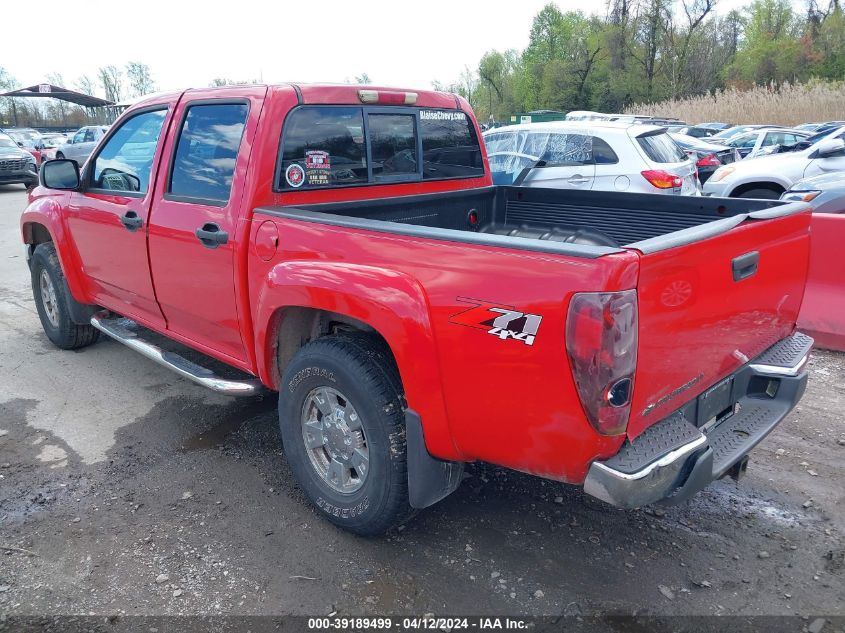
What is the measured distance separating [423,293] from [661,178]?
6.38 metres

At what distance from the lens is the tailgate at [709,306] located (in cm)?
225

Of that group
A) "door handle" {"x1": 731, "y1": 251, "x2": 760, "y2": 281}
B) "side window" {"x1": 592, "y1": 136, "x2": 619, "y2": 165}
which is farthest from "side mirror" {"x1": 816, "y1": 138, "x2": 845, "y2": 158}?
"door handle" {"x1": 731, "y1": 251, "x2": 760, "y2": 281}

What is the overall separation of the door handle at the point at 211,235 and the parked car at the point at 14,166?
18795 millimetres

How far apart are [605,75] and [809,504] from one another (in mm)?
63708

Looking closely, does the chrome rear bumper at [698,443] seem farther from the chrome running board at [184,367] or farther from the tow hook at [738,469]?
the chrome running board at [184,367]

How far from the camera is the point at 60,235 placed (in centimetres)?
494

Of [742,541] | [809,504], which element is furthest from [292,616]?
Answer: [809,504]

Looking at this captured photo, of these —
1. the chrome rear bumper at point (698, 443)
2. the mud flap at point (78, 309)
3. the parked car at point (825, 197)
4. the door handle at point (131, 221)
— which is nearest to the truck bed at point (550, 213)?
the chrome rear bumper at point (698, 443)

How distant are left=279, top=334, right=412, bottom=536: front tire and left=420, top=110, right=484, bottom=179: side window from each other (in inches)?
67.2

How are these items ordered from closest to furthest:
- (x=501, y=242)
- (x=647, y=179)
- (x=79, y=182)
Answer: (x=501, y=242), (x=79, y=182), (x=647, y=179)

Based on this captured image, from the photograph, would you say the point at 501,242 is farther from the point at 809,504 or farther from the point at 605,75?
the point at 605,75

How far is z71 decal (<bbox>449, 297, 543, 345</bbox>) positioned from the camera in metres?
2.24

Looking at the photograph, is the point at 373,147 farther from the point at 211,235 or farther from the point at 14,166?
the point at 14,166

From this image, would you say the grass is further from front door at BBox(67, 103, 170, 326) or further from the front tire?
the front tire
